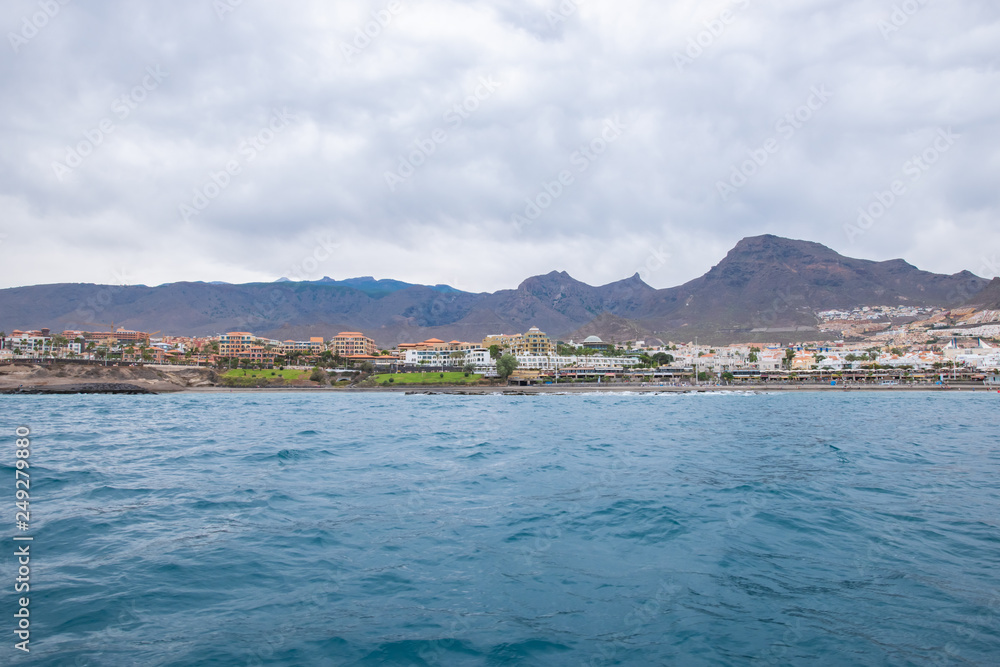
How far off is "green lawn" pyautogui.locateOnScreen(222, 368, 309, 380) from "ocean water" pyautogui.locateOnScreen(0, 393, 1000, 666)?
10242 cm

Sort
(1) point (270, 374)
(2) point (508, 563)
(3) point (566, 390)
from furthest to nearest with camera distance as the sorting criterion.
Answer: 1. (1) point (270, 374)
2. (3) point (566, 390)
3. (2) point (508, 563)

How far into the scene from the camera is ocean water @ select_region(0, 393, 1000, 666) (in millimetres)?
5961

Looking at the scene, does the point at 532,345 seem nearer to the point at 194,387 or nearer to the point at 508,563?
the point at 194,387

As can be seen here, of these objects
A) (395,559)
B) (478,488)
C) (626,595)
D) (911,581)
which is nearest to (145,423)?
(478,488)

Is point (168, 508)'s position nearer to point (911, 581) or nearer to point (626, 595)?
point (626, 595)

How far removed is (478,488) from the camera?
1406cm

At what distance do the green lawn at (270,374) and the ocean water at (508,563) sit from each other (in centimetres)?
10242

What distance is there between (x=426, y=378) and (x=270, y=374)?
33.8m

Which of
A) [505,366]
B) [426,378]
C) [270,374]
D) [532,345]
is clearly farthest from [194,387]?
[532,345]

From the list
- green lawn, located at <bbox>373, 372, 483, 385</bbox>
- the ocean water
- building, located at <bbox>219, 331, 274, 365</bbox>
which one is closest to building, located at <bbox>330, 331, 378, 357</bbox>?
building, located at <bbox>219, 331, 274, 365</bbox>

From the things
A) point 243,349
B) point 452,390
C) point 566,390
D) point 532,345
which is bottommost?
point 452,390

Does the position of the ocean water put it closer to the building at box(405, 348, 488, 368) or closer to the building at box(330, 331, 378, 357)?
the building at box(405, 348, 488, 368)

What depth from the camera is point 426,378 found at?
116 meters

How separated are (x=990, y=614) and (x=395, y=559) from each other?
7.72 metres
